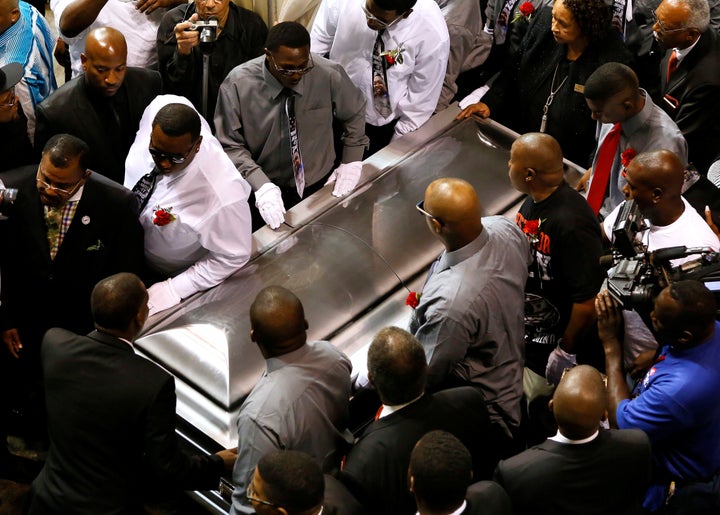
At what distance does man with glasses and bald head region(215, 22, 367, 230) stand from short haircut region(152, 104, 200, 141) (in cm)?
71

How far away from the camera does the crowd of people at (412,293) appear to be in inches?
Result: 119

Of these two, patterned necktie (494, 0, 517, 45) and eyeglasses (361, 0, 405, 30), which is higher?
eyeglasses (361, 0, 405, 30)

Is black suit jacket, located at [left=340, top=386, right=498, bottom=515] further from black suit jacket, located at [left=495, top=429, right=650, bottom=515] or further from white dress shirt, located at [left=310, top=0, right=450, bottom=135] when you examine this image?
white dress shirt, located at [left=310, top=0, right=450, bottom=135]

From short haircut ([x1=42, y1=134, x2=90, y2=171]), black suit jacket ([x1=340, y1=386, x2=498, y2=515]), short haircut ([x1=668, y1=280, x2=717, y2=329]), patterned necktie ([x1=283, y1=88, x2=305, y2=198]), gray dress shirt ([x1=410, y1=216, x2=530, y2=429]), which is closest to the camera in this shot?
black suit jacket ([x1=340, y1=386, x2=498, y2=515])

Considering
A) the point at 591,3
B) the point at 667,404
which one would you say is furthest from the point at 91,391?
the point at 591,3

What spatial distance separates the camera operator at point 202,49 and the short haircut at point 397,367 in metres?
2.57

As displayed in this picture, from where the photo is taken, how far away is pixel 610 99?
421cm

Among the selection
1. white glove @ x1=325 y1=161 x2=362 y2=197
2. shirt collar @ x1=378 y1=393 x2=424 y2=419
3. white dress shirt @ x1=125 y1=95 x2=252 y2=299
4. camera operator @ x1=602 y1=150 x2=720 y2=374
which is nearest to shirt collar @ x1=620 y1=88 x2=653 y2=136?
camera operator @ x1=602 y1=150 x2=720 y2=374

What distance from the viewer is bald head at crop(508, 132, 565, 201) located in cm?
377

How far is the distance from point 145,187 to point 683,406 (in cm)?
259

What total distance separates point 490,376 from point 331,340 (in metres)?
0.77

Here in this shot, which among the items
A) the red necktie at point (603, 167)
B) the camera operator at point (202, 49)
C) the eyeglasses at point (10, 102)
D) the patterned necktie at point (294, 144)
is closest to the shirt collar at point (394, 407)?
the red necktie at point (603, 167)

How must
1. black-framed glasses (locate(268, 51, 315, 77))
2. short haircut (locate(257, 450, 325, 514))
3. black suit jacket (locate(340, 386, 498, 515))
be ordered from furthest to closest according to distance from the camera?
black-framed glasses (locate(268, 51, 315, 77)) < black suit jacket (locate(340, 386, 498, 515)) < short haircut (locate(257, 450, 325, 514))

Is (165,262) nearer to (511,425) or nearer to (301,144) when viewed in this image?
(301,144)
